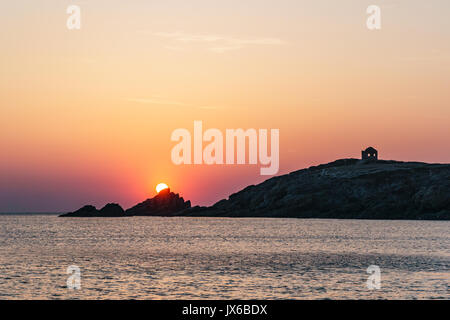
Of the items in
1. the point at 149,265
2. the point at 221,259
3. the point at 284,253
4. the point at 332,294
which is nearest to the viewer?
the point at 332,294

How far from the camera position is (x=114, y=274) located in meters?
61.2

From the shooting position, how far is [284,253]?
94750mm

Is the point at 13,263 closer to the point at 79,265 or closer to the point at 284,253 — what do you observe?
the point at 79,265
